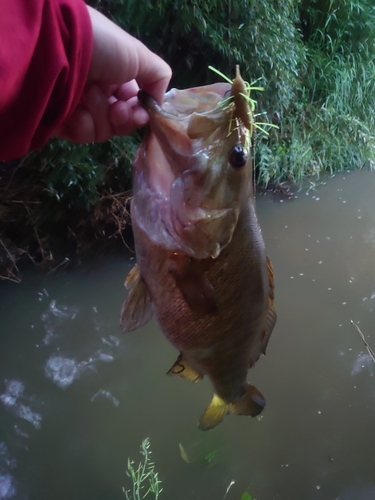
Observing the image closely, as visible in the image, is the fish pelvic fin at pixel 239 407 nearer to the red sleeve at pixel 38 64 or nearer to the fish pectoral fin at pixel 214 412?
the fish pectoral fin at pixel 214 412

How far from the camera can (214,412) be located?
4.96 feet

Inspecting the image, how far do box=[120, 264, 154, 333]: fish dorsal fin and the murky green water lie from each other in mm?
1199

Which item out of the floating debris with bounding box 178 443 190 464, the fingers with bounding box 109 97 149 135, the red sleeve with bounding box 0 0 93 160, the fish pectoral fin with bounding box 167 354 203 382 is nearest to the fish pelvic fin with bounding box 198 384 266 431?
the fish pectoral fin with bounding box 167 354 203 382

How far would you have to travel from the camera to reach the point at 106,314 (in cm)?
264

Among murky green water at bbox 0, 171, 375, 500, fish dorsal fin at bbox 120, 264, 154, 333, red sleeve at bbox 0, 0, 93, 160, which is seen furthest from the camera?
murky green water at bbox 0, 171, 375, 500

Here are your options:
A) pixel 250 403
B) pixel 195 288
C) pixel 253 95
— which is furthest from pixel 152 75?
pixel 253 95

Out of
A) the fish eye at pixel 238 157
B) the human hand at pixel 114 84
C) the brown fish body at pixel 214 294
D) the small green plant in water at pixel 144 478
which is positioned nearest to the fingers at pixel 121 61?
the human hand at pixel 114 84

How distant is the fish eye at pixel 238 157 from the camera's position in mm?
931

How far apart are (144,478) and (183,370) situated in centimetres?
85

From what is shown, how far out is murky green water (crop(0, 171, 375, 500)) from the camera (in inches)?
78.7

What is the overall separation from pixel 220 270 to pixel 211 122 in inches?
14.3

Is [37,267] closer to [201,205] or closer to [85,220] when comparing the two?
[85,220]

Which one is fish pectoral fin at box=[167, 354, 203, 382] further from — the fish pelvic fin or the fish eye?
the fish eye

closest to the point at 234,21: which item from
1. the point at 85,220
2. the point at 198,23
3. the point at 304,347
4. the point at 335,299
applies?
the point at 198,23
